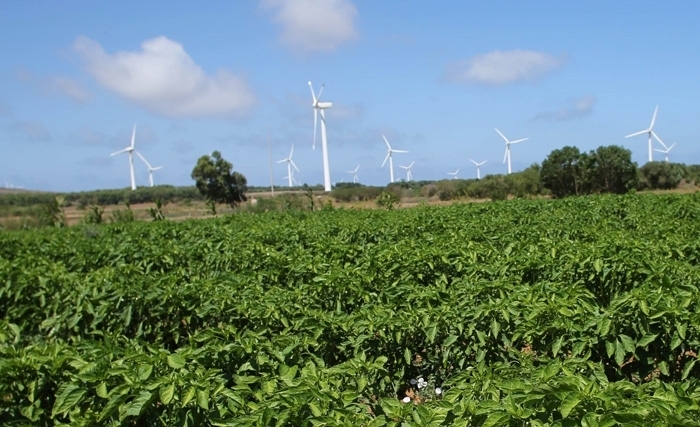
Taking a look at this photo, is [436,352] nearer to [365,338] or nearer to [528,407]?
[365,338]

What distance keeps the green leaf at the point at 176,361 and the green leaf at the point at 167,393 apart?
0.91 ft

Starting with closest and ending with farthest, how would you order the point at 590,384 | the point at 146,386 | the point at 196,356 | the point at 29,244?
the point at 590,384 < the point at 146,386 < the point at 196,356 < the point at 29,244

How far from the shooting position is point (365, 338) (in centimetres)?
374

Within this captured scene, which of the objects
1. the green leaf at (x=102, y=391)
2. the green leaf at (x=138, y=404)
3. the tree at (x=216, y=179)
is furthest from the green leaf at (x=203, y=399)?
the tree at (x=216, y=179)

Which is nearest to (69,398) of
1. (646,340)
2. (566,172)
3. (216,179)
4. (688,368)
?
(646,340)

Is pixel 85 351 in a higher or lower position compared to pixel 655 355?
higher

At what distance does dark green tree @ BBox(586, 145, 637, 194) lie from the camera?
134 feet

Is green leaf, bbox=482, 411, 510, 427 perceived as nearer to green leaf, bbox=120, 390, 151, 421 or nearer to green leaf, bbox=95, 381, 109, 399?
green leaf, bbox=120, 390, 151, 421

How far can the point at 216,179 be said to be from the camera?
185 ft

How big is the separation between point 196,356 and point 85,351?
70 cm

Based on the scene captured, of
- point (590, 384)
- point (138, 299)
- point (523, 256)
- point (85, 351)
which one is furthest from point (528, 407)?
point (138, 299)

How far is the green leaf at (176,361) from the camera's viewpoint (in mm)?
2979

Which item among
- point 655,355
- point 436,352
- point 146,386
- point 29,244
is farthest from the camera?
point 29,244

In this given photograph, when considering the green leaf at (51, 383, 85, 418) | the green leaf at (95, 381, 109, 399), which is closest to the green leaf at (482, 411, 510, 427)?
the green leaf at (95, 381, 109, 399)
